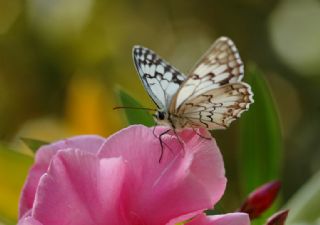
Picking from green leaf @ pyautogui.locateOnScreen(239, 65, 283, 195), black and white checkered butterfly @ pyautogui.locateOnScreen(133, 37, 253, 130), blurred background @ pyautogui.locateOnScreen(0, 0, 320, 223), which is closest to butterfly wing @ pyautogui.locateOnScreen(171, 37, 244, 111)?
black and white checkered butterfly @ pyautogui.locateOnScreen(133, 37, 253, 130)

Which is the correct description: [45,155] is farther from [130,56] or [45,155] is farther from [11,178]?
[130,56]

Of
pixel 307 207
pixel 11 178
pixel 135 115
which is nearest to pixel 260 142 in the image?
pixel 307 207

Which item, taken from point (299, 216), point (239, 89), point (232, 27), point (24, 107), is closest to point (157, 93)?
point (239, 89)

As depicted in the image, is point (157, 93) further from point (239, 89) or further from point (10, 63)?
point (10, 63)

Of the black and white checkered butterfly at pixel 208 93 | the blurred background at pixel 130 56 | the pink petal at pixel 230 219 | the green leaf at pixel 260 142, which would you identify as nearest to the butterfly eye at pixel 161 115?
the black and white checkered butterfly at pixel 208 93

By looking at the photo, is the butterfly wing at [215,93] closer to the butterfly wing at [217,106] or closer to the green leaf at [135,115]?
the butterfly wing at [217,106]

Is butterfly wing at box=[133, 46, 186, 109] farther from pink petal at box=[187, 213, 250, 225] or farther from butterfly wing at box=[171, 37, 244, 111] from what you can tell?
pink petal at box=[187, 213, 250, 225]

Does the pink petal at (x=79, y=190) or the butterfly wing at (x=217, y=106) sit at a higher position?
the butterfly wing at (x=217, y=106)
